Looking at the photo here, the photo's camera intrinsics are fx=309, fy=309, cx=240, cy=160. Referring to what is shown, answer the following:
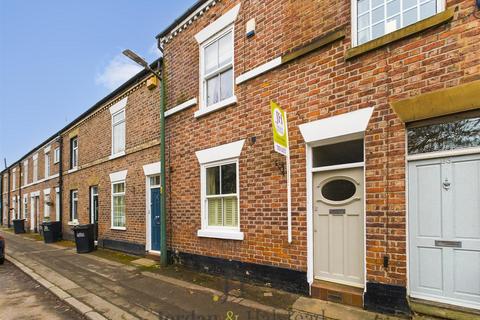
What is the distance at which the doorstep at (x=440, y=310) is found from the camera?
12.4ft

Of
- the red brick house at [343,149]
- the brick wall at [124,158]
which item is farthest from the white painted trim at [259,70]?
the brick wall at [124,158]

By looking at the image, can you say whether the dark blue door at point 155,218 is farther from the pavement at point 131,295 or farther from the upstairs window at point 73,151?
the upstairs window at point 73,151

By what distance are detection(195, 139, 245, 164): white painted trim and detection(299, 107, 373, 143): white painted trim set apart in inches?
63.9

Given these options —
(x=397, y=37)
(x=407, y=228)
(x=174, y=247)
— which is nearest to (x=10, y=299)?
(x=174, y=247)

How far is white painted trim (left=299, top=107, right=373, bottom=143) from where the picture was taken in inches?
184

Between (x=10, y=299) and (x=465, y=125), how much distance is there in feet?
27.7

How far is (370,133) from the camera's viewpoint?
15.1 ft

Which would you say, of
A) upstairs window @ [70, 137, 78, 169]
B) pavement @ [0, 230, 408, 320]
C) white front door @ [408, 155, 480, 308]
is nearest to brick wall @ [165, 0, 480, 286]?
white front door @ [408, 155, 480, 308]

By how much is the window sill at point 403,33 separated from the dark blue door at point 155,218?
22.7 ft

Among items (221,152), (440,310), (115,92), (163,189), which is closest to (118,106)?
(115,92)

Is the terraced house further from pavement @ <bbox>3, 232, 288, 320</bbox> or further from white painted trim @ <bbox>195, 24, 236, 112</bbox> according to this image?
pavement @ <bbox>3, 232, 288, 320</bbox>

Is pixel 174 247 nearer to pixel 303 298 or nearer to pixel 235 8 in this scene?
pixel 303 298

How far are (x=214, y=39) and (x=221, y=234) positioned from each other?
4.64 m

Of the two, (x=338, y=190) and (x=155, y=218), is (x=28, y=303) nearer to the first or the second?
(x=155, y=218)
